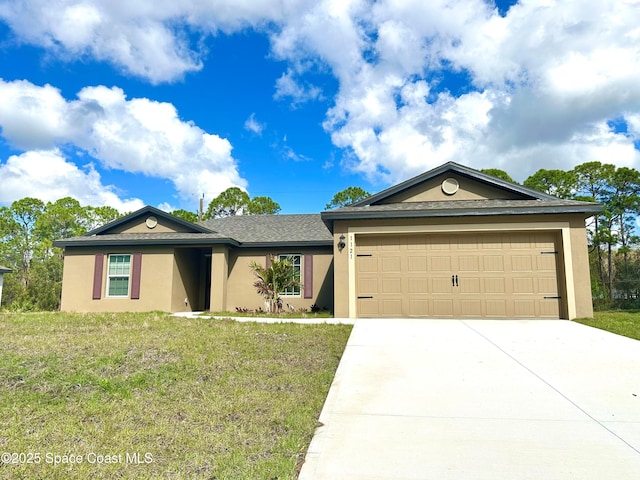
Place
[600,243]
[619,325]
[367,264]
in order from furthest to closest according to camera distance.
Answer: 1. [600,243]
2. [367,264]
3. [619,325]

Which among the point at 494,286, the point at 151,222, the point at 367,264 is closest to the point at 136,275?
the point at 151,222

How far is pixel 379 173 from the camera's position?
Answer: 998 inches

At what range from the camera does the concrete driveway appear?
2.45m

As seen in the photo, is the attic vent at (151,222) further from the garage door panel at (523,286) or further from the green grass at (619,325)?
the green grass at (619,325)

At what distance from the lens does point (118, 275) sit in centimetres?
1277

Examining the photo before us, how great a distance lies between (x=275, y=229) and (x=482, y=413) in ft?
39.6

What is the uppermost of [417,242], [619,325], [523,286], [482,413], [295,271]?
[417,242]

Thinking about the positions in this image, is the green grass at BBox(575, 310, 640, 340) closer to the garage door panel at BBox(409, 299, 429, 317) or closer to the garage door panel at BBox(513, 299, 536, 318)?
the garage door panel at BBox(513, 299, 536, 318)

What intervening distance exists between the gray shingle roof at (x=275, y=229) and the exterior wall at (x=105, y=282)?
2492 mm

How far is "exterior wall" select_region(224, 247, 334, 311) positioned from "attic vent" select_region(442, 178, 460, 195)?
179 inches

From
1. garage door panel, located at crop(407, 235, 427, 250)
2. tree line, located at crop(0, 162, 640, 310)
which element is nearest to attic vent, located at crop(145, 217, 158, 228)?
tree line, located at crop(0, 162, 640, 310)

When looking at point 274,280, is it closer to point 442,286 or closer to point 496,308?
point 442,286

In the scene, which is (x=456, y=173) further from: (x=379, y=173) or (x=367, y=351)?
(x=379, y=173)

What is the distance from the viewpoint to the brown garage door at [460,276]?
31.2ft
